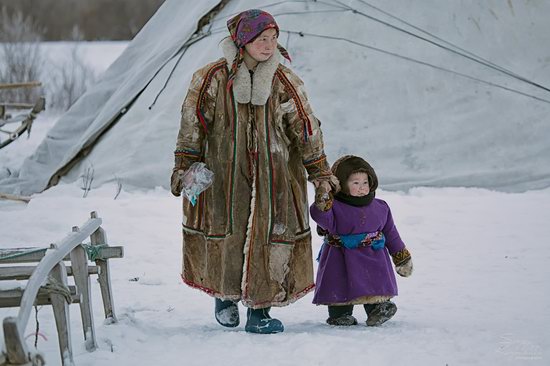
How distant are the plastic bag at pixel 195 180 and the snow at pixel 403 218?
605mm

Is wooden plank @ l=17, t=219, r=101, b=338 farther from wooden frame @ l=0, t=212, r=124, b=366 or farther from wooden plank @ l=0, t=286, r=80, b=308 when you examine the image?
wooden plank @ l=0, t=286, r=80, b=308

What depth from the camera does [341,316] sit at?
14.6 ft

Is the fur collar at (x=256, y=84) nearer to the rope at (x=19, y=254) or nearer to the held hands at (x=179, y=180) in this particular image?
the held hands at (x=179, y=180)

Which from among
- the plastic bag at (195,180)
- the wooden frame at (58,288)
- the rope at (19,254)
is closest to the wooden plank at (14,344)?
the wooden frame at (58,288)

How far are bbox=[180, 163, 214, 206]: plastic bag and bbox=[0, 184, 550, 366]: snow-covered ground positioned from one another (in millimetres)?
606

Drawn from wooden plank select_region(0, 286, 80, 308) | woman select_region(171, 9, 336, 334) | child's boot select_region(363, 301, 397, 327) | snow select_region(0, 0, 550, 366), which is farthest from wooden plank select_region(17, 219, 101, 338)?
child's boot select_region(363, 301, 397, 327)

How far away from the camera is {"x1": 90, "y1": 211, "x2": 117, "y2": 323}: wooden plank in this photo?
13.3 ft

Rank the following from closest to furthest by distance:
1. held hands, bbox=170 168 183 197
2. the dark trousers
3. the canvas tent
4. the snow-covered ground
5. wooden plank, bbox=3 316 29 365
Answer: wooden plank, bbox=3 316 29 365 → the snow-covered ground → held hands, bbox=170 168 183 197 → the dark trousers → the canvas tent

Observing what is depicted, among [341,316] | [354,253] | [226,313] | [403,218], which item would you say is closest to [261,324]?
[226,313]

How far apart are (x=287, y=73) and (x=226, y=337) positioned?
1193 millimetres

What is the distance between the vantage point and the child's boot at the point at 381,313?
4.36 metres

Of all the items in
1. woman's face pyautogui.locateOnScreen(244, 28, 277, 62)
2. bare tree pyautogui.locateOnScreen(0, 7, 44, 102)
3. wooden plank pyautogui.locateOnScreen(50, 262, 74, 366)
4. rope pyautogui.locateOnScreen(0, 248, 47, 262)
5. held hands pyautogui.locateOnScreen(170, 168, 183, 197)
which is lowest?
wooden plank pyautogui.locateOnScreen(50, 262, 74, 366)

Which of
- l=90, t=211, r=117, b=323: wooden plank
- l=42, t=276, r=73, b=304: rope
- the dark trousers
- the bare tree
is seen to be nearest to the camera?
l=42, t=276, r=73, b=304: rope

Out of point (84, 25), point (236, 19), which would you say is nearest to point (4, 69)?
point (84, 25)
